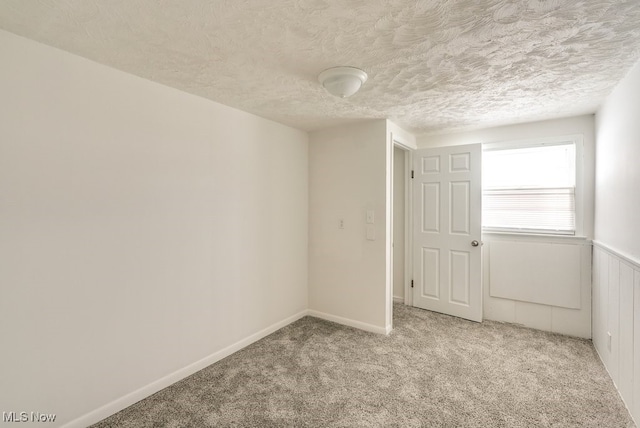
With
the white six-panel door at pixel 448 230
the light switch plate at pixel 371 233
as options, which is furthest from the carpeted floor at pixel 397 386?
the light switch plate at pixel 371 233

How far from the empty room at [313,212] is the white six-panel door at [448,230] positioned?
0.10 ft

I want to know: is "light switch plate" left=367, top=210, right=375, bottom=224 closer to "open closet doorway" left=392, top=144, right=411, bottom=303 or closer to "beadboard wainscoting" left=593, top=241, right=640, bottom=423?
"open closet doorway" left=392, top=144, right=411, bottom=303

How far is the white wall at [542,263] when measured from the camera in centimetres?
300

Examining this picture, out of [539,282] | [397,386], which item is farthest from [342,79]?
[539,282]

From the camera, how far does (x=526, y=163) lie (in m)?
3.33

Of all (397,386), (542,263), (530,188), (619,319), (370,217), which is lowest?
(397,386)

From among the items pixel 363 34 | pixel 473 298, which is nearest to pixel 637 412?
pixel 473 298

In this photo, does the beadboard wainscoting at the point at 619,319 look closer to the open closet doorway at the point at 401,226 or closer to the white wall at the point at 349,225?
the white wall at the point at 349,225

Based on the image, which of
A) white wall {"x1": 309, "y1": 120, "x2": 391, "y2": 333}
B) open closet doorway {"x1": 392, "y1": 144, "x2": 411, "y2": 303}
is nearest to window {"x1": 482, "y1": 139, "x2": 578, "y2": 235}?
open closet doorway {"x1": 392, "y1": 144, "x2": 411, "y2": 303}

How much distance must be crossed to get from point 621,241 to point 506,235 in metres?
1.29

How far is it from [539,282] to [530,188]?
40.9 inches

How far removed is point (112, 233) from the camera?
194 cm

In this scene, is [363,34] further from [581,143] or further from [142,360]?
[581,143]

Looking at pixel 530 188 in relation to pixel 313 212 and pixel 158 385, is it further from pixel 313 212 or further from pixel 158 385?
pixel 158 385
